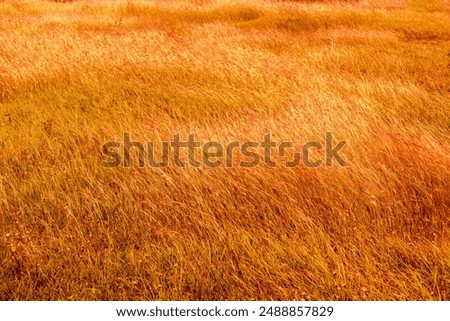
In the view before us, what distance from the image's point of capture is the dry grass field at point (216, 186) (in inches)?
104

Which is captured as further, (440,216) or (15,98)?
(15,98)

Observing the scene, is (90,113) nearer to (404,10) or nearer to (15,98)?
(15,98)

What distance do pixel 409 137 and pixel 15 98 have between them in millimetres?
4661

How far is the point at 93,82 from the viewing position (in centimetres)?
627

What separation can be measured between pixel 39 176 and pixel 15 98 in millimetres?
2669

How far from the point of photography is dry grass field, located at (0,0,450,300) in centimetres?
264

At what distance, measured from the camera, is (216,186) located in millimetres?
3424

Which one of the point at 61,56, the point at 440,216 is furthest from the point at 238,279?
the point at 61,56

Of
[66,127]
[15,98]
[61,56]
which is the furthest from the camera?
[61,56]

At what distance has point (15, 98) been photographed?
5812 mm

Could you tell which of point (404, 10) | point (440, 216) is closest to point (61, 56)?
point (440, 216)

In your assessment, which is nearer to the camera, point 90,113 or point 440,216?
point 440,216

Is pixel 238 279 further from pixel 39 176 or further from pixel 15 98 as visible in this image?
pixel 15 98

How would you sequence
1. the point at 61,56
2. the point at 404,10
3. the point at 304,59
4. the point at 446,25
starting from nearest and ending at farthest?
the point at 61,56 < the point at 304,59 < the point at 446,25 < the point at 404,10
